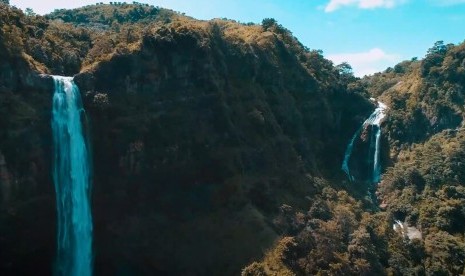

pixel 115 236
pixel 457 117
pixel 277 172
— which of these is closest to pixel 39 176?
pixel 115 236

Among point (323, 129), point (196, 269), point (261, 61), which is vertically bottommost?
point (196, 269)

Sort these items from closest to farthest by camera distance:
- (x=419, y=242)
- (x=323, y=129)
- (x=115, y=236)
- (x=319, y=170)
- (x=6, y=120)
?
(x=6, y=120), (x=115, y=236), (x=419, y=242), (x=319, y=170), (x=323, y=129)

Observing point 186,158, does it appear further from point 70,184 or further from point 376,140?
point 376,140

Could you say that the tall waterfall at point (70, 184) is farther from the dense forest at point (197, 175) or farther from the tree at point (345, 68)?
the tree at point (345, 68)

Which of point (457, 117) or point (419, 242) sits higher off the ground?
point (457, 117)

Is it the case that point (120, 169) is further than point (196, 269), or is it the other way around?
point (120, 169)

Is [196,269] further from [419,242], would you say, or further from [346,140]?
[346,140]
